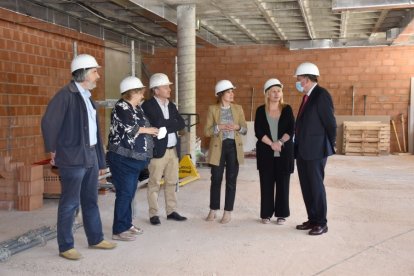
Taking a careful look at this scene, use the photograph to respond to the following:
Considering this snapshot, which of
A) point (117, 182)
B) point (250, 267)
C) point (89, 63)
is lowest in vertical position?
point (250, 267)

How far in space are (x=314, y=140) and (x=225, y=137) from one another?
2.81 ft

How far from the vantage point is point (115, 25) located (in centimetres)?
947

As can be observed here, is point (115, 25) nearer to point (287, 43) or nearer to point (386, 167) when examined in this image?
point (287, 43)

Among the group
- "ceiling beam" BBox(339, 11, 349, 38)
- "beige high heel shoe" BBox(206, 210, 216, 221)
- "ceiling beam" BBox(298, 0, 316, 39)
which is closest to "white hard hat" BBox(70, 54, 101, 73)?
"beige high heel shoe" BBox(206, 210, 216, 221)

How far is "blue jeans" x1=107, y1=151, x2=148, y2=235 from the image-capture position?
3.89 m

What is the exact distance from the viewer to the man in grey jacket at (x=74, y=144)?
10.8 feet

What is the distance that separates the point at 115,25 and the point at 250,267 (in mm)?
7216

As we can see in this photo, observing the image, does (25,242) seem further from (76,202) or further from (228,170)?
(228,170)

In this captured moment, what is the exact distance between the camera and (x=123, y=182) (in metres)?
3.92

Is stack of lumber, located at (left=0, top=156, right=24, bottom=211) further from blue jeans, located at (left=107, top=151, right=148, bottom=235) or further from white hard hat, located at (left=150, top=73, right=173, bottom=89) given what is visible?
white hard hat, located at (left=150, top=73, right=173, bottom=89)

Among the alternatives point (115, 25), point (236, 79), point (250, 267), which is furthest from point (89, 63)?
point (236, 79)

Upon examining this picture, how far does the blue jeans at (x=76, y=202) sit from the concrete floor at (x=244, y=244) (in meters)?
0.15

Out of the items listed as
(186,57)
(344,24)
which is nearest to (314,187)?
(186,57)

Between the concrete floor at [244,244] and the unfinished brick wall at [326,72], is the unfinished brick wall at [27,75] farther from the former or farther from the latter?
the unfinished brick wall at [326,72]
